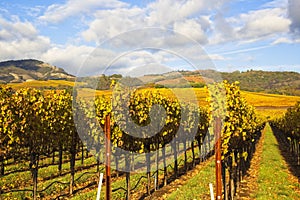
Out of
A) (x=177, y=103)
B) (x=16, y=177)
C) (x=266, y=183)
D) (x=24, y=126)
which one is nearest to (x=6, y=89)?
(x=24, y=126)

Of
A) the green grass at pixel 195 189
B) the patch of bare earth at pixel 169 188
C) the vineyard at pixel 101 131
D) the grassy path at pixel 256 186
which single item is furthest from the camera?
the patch of bare earth at pixel 169 188

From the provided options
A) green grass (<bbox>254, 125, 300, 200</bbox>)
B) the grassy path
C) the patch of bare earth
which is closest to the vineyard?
the patch of bare earth

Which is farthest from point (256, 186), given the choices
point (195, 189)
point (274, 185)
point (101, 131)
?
point (101, 131)

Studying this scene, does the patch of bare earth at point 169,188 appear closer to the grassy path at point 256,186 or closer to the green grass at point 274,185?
the grassy path at point 256,186

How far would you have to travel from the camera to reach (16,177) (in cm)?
2169

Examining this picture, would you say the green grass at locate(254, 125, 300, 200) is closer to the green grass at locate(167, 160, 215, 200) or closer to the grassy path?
the grassy path

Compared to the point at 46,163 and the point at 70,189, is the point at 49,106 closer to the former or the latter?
the point at 70,189

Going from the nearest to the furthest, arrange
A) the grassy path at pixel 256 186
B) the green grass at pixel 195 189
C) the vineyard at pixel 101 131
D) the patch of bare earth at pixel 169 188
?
the vineyard at pixel 101 131, the green grass at pixel 195 189, the grassy path at pixel 256 186, the patch of bare earth at pixel 169 188

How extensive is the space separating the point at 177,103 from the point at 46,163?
1270 centimetres

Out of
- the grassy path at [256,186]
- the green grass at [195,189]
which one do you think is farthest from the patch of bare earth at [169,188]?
the green grass at [195,189]

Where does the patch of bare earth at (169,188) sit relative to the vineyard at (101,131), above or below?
below

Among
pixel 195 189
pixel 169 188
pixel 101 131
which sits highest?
pixel 101 131

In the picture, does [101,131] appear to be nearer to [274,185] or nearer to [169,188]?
[169,188]

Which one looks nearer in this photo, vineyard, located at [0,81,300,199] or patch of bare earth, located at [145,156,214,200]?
vineyard, located at [0,81,300,199]
